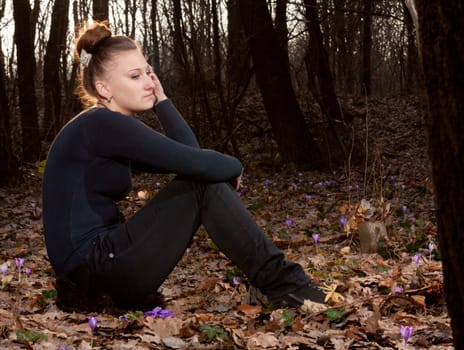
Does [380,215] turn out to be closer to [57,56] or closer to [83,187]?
[83,187]

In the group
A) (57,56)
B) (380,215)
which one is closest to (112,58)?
(380,215)

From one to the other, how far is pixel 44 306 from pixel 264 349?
1537 millimetres

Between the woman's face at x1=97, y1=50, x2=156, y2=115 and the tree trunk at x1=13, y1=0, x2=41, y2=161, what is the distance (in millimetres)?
A: 8068

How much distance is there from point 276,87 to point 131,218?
7.38 meters

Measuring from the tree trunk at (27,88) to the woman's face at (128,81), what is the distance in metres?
8.07

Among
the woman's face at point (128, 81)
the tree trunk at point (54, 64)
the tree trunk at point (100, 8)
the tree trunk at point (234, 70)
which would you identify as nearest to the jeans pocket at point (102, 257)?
the woman's face at point (128, 81)

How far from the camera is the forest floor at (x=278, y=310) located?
2539 millimetres

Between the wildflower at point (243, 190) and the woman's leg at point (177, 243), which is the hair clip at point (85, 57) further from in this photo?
the wildflower at point (243, 190)

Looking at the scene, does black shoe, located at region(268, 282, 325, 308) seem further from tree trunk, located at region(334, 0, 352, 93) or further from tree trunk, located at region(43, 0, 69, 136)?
tree trunk, located at region(334, 0, 352, 93)

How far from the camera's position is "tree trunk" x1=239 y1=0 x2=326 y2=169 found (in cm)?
1000

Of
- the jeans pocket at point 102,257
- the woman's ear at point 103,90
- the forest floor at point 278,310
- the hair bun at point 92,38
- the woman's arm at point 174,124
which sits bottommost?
the forest floor at point 278,310

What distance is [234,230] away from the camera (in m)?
3.01

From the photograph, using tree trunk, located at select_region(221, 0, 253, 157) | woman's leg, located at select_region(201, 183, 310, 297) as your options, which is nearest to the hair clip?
woman's leg, located at select_region(201, 183, 310, 297)

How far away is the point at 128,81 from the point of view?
124 inches
